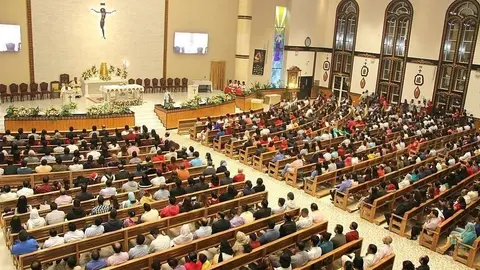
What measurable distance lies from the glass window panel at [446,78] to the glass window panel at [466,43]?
0.81 metres

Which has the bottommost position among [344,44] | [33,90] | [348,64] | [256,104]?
[256,104]

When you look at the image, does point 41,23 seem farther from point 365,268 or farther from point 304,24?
point 365,268

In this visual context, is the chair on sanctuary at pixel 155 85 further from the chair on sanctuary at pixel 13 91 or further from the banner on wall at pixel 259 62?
the chair on sanctuary at pixel 13 91

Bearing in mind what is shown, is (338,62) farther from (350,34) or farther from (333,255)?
(333,255)

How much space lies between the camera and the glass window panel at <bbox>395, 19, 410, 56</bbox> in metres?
25.4

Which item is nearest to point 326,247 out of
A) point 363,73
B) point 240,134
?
point 240,134

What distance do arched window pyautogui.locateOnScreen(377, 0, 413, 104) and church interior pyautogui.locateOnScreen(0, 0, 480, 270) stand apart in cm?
12

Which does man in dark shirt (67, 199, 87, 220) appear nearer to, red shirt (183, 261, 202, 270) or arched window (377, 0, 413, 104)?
red shirt (183, 261, 202, 270)

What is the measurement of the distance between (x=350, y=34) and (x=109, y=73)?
1525 centimetres

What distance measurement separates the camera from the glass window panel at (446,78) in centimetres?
2388

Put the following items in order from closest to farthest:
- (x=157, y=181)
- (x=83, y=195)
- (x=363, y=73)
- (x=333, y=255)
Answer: (x=333, y=255)
(x=83, y=195)
(x=157, y=181)
(x=363, y=73)

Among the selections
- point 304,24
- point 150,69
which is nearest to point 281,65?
point 304,24

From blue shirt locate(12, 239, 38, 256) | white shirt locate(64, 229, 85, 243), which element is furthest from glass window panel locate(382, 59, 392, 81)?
blue shirt locate(12, 239, 38, 256)

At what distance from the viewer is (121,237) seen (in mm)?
7902
